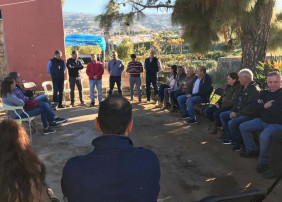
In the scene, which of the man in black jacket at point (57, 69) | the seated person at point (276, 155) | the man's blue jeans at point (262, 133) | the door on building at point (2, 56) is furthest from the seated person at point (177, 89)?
the door on building at point (2, 56)

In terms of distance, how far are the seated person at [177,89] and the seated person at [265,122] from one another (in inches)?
105

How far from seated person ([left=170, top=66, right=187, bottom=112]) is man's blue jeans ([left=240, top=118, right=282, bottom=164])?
2.66 metres

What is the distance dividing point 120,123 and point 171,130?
13.2 feet

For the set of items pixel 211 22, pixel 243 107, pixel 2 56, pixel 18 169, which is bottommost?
pixel 243 107

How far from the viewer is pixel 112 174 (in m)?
1.36

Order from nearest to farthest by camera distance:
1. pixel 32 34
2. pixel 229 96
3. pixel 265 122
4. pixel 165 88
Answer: pixel 265 122
pixel 229 96
pixel 165 88
pixel 32 34

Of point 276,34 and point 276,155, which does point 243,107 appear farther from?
point 276,34

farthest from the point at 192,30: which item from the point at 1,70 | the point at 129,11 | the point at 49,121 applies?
the point at 1,70

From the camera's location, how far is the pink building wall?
8.45 metres

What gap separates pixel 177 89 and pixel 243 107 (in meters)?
2.56

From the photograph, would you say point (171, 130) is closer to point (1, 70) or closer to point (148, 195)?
point (148, 195)

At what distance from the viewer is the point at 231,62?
1232 centimetres

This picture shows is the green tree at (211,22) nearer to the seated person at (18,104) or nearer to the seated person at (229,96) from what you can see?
the seated person at (229,96)

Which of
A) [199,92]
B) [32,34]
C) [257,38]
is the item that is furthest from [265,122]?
[32,34]
